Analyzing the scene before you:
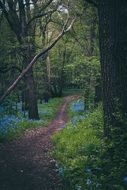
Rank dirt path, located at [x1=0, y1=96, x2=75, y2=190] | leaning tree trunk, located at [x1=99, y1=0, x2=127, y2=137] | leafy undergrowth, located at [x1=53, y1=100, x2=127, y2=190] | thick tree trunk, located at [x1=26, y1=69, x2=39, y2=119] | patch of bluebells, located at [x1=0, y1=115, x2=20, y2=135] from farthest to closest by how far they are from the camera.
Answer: thick tree trunk, located at [x1=26, y1=69, x2=39, y2=119]
patch of bluebells, located at [x1=0, y1=115, x2=20, y2=135]
dirt path, located at [x1=0, y1=96, x2=75, y2=190]
leaning tree trunk, located at [x1=99, y1=0, x2=127, y2=137]
leafy undergrowth, located at [x1=53, y1=100, x2=127, y2=190]

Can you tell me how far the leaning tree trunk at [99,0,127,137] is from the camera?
328 inches

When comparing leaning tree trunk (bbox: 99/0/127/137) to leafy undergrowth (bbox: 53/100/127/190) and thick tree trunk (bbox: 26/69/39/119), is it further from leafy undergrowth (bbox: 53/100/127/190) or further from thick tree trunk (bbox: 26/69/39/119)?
thick tree trunk (bbox: 26/69/39/119)

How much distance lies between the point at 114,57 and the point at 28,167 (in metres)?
3.85

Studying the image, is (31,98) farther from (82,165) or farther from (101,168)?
(101,168)

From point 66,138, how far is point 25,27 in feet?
38.0

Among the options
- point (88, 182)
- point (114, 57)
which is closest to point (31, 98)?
point (114, 57)

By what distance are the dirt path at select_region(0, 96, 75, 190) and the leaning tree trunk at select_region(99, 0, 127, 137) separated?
1.84 meters

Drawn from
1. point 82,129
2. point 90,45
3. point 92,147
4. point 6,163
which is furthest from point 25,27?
point 92,147

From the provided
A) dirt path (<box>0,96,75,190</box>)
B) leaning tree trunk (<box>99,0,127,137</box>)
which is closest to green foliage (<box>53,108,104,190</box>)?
dirt path (<box>0,96,75,190</box>)

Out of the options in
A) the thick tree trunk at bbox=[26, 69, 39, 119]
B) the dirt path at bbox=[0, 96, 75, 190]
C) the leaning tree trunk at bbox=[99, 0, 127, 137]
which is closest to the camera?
the leaning tree trunk at bbox=[99, 0, 127, 137]

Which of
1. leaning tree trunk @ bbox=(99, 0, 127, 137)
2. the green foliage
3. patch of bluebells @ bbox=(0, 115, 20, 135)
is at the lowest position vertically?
patch of bluebells @ bbox=(0, 115, 20, 135)

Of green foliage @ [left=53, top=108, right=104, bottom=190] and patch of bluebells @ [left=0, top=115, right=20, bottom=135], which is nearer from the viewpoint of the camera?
green foliage @ [left=53, top=108, right=104, bottom=190]

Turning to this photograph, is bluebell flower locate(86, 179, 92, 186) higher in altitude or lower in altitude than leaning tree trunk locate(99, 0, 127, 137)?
lower

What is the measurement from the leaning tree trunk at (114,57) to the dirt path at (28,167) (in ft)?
6.02
